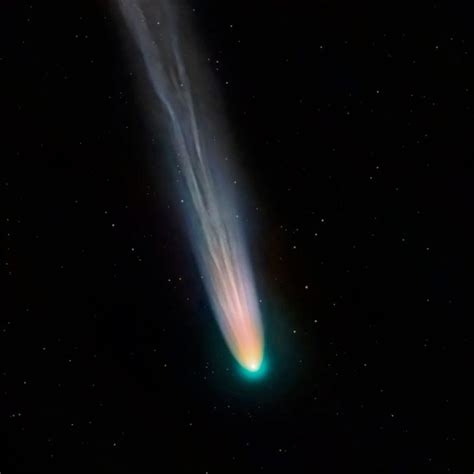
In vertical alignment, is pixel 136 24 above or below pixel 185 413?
above

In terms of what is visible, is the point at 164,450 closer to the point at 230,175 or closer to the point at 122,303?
the point at 122,303

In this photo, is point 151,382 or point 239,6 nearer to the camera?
point 239,6

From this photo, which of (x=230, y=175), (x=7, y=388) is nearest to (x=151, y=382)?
(x=7, y=388)
